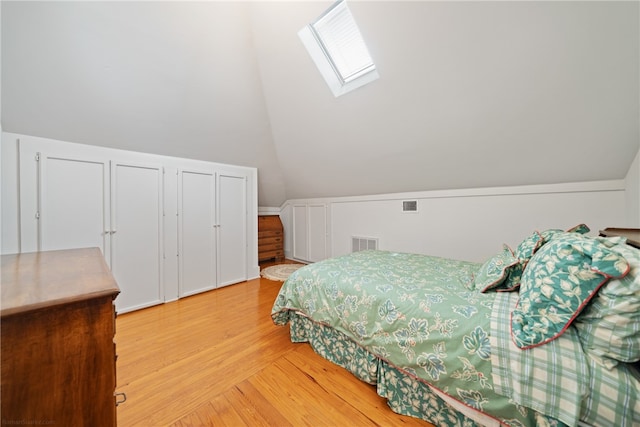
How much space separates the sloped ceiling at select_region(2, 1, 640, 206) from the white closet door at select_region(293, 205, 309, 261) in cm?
201

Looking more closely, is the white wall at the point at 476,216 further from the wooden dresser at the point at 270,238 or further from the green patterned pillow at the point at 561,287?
the green patterned pillow at the point at 561,287

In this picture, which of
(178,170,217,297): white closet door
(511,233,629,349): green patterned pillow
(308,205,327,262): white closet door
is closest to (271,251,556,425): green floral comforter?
(511,233,629,349): green patterned pillow

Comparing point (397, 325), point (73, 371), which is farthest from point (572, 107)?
point (73, 371)

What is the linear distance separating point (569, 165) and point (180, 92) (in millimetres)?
3816

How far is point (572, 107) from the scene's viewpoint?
1.72 m

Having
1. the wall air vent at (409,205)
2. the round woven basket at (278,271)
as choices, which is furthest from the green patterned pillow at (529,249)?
the round woven basket at (278,271)

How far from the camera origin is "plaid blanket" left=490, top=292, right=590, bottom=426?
837 mm

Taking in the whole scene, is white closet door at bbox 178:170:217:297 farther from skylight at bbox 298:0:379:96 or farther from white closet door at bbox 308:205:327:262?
skylight at bbox 298:0:379:96

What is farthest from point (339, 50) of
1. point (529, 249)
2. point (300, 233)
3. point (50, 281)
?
point (300, 233)

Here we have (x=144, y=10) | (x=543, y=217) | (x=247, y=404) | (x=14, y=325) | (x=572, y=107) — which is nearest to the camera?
(x=14, y=325)

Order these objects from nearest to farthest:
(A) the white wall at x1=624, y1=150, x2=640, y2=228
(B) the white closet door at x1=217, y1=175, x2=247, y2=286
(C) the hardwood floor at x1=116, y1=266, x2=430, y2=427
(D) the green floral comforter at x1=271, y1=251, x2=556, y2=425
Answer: (D) the green floral comforter at x1=271, y1=251, x2=556, y2=425
(C) the hardwood floor at x1=116, y1=266, x2=430, y2=427
(A) the white wall at x1=624, y1=150, x2=640, y2=228
(B) the white closet door at x1=217, y1=175, x2=247, y2=286

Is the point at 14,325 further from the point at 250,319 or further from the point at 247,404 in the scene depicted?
the point at 250,319

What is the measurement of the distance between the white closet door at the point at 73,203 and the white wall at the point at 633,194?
461 cm

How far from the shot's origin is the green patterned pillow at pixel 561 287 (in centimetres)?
85
